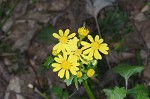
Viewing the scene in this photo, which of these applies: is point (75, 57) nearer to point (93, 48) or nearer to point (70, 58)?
point (70, 58)

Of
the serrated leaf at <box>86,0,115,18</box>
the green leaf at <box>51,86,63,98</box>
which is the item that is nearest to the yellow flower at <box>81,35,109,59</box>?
the green leaf at <box>51,86,63,98</box>

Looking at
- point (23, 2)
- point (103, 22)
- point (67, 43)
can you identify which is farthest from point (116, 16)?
point (67, 43)

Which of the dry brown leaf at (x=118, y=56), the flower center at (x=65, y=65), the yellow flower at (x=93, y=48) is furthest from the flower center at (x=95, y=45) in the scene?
the dry brown leaf at (x=118, y=56)

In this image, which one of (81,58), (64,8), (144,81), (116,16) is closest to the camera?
(81,58)

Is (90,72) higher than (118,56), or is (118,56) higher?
(118,56)

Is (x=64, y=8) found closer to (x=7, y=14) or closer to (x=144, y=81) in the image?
(x=7, y=14)

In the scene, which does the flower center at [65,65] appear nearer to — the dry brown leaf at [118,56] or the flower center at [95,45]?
the flower center at [95,45]

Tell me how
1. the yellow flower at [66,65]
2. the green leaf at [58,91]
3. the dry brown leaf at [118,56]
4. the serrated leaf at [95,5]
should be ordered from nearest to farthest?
the yellow flower at [66,65], the green leaf at [58,91], the dry brown leaf at [118,56], the serrated leaf at [95,5]

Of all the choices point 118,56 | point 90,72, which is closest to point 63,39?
point 90,72
